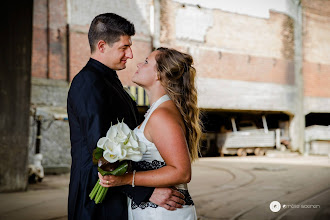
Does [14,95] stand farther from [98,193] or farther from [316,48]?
[316,48]

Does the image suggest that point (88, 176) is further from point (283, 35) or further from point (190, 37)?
point (283, 35)

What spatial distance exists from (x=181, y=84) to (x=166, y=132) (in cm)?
41

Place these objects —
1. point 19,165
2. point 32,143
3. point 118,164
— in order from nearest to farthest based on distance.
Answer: point 118,164 < point 19,165 < point 32,143

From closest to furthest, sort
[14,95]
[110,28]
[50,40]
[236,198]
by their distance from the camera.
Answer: [110,28], [236,198], [14,95], [50,40]

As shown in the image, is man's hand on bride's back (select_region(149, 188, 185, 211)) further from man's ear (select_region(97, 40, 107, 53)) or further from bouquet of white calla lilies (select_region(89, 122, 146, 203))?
man's ear (select_region(97, 40, 107, 53))

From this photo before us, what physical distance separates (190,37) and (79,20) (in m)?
4.76

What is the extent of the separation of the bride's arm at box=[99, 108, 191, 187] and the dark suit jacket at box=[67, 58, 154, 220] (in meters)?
0.10

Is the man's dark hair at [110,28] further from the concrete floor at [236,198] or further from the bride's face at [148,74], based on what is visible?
the concrete floor at [236,198]

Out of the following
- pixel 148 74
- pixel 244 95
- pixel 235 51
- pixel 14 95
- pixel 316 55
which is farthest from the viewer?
pixel 316 55

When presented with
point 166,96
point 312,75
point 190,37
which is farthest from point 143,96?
point 166,96

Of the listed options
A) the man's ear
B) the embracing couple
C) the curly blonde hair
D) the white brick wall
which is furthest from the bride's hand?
the white brick wall

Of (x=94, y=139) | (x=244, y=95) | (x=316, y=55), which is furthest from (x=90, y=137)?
(x=316, y=55)

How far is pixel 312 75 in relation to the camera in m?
18.0

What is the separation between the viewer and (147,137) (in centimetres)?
183
